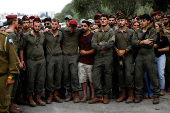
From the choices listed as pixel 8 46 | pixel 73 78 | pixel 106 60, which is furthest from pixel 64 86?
pixel 8 46

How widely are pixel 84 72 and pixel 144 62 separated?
5.66ft

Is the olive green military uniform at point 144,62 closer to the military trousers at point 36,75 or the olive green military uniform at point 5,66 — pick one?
the military trousers at point 36,75

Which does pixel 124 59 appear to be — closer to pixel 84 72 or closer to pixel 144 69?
pixel 144 69

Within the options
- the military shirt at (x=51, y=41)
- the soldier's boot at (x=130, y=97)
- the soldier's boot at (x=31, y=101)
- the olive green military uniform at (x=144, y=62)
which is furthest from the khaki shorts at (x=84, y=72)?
the soldier's boot at (x=31, y=101)

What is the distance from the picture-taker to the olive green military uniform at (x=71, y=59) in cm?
678

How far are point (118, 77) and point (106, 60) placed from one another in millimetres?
674

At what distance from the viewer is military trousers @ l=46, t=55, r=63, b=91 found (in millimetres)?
6621

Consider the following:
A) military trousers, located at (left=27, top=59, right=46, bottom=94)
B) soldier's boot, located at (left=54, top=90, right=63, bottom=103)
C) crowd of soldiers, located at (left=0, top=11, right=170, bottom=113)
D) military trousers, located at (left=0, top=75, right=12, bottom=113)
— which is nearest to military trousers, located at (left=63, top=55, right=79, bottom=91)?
crowd of soldiers, located at (left=0, top=11, right=170, bottom=113)

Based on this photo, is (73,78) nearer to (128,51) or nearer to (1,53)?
(128,51)

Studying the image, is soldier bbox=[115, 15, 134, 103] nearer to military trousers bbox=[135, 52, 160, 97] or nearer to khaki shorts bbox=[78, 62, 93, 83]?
military trousers bbox=[135, 52, 160, 97]

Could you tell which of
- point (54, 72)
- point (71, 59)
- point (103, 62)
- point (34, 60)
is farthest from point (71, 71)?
point (34, 60)

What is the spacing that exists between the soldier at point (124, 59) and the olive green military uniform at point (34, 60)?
214 cm

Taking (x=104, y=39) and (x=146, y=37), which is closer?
(x=146, y=37)

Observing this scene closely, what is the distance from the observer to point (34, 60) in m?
6.34
